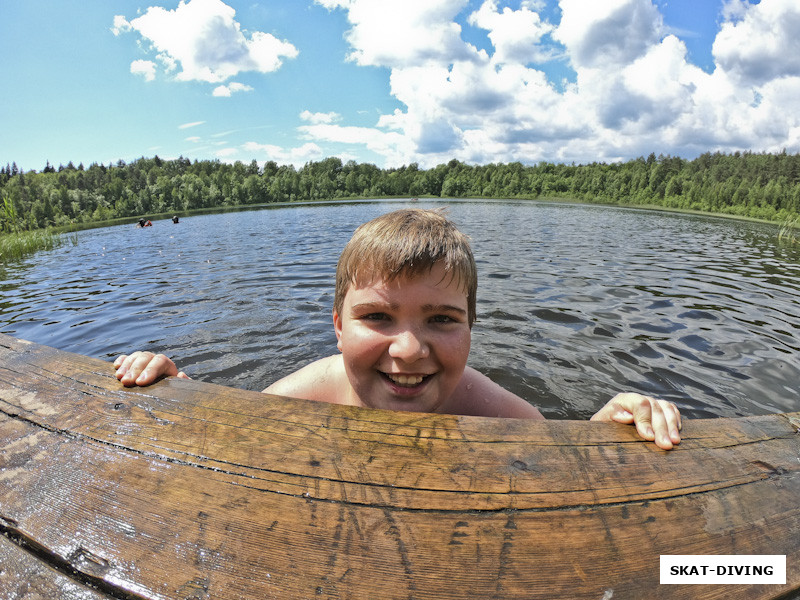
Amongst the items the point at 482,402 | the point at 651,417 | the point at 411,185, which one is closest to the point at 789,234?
the point at 482,402

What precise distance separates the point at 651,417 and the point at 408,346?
3.70ft

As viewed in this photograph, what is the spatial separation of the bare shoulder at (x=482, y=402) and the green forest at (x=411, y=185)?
72188mm

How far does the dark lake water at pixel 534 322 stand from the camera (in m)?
4.79

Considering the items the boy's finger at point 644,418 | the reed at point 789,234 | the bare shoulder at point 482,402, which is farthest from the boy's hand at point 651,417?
the reed at point 789,234

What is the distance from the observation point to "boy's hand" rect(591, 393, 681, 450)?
1755 mm

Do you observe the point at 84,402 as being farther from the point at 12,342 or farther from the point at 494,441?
the point at 494,441

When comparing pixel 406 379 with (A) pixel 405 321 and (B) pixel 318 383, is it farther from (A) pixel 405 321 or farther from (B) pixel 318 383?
(B) pixel 318 383

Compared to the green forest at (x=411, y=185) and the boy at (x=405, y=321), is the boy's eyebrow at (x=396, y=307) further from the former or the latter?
the green forest at (x=411, y=185)

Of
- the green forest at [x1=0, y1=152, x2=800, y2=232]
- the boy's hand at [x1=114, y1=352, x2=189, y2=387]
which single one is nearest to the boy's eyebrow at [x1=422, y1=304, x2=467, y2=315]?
the boy's hand at [x1=114, y1=352, x2=189, y2=387]

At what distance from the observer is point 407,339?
6.68 feet

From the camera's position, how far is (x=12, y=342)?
2.79 meters

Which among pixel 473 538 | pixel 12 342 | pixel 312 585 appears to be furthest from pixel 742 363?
pixel 12 342

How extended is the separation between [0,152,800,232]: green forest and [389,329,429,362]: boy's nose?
7328 cm

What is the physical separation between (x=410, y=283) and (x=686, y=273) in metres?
12.2
